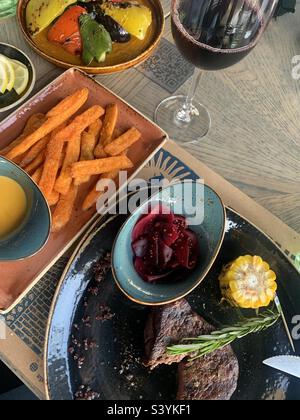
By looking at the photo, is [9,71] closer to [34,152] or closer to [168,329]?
[34,152]

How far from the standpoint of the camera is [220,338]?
0.72 meters

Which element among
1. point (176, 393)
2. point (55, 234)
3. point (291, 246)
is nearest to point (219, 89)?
point (291, 246)

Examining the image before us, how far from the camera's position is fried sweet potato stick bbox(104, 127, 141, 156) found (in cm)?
88

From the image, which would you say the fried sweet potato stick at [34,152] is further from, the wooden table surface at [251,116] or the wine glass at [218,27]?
the wine glass at [218,27]

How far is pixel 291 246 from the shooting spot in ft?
2.86

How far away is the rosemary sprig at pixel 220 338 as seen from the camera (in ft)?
2.29

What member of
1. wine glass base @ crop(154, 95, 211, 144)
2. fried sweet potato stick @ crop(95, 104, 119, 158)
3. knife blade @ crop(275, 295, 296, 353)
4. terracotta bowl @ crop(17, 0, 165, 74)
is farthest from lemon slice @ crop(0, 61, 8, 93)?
knife blade @ crop(275, 295, 296, 353)

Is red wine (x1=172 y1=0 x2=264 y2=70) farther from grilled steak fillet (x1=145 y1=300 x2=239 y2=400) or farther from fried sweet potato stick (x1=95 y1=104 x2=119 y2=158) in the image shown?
grilled steak fillet (x1=145 y1=300 x2=239 y2=400)

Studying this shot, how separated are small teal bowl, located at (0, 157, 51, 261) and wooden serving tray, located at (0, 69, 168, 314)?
4 centimetres

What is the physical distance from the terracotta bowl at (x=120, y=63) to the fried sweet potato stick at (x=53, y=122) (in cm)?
11

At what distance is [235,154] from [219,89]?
19 cm

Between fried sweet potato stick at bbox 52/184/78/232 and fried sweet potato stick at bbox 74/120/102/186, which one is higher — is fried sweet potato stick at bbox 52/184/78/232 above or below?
below

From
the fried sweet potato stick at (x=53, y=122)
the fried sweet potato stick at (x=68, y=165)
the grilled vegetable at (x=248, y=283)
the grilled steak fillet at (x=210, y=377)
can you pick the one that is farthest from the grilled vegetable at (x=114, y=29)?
the grilled steak fillet at (x=210, y=377)

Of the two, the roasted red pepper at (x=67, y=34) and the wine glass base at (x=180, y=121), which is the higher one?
the roasted red pepper at (x=67, y=34)
